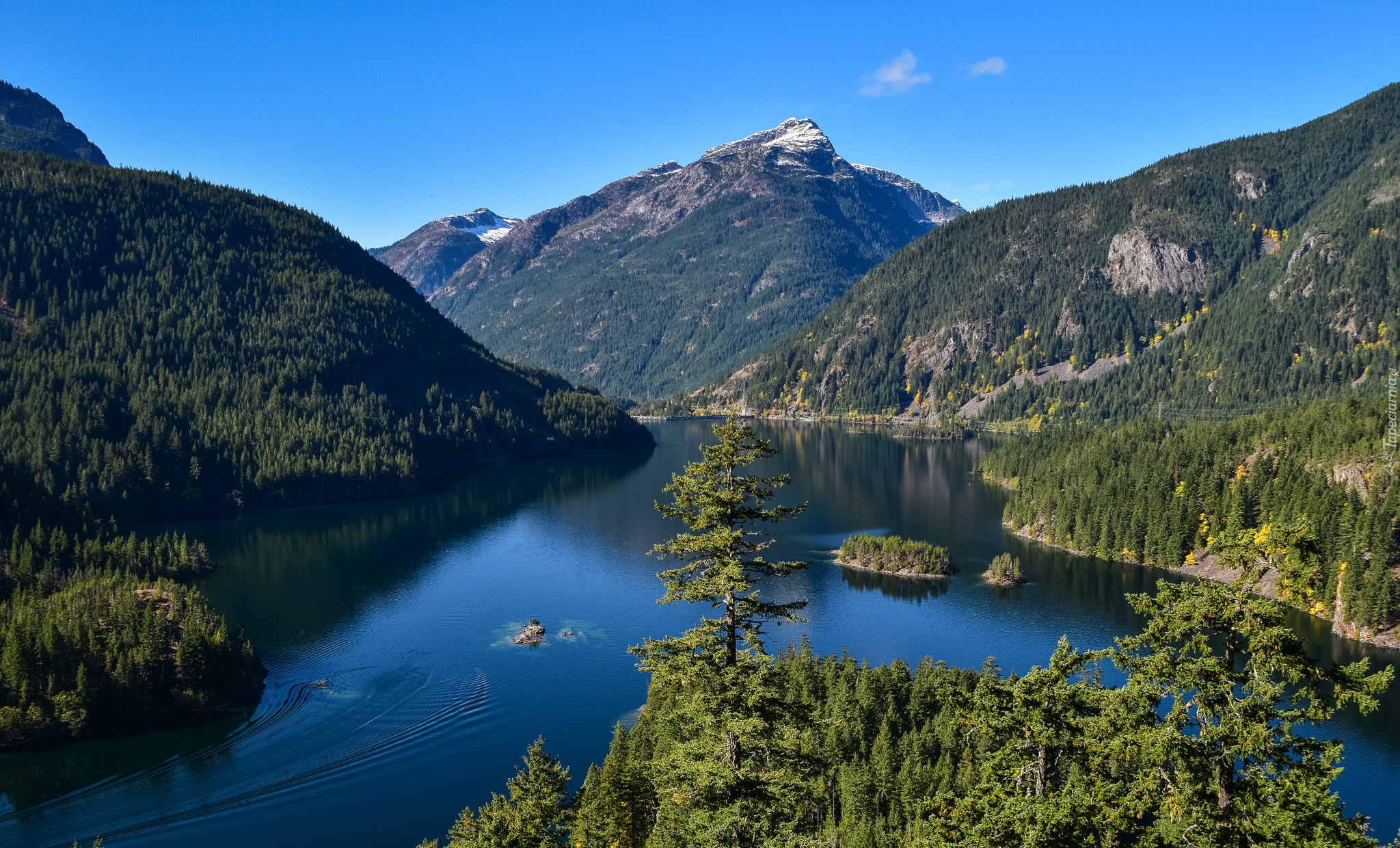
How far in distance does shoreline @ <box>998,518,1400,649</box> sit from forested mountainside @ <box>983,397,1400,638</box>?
558 mm

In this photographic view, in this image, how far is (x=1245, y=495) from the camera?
12469cm

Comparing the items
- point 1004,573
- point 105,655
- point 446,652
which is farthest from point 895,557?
point 105,655

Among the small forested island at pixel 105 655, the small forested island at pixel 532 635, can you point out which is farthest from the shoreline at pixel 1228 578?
the small forested island at pixel 105 655

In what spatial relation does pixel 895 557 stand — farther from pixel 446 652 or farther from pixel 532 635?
pixel 446 652

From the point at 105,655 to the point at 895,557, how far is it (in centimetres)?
9879

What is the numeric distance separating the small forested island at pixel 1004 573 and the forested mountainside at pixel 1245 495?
21210 millimetres

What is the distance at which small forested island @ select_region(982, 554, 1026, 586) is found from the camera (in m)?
124

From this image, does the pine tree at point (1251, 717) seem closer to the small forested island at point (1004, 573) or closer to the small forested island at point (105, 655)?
the small forested island at point (105, 655)

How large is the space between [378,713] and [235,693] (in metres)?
14.2

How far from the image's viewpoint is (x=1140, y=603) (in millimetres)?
21766

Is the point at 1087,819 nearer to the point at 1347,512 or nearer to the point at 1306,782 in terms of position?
the point at 1306,782

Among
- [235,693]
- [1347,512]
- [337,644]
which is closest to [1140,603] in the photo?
[235,693]

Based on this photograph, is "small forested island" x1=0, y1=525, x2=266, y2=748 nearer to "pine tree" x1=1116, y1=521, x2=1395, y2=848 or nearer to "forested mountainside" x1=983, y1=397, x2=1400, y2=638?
"pine tree" x1=1116, y1=521, x2=1395, y2=848

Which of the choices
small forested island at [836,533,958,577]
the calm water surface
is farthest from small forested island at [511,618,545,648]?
small forested island at [836,533,958,577]
